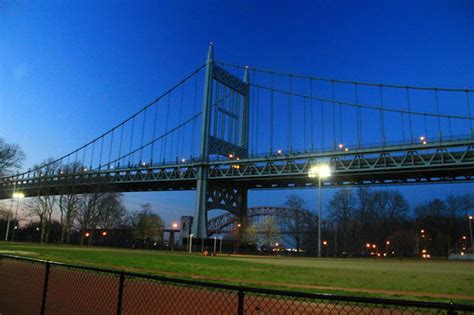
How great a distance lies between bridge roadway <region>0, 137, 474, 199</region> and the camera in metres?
59.5

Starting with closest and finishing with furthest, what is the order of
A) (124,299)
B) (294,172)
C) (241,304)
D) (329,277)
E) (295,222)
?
(241,304), (124,299), (329,277), (294,172), (295,222)

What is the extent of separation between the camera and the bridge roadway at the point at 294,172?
59.5 m

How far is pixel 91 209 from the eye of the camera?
232 ft

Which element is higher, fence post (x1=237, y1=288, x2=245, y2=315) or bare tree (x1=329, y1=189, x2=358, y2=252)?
bare tree (x1=329, y1=189, x2=358, y2=252)

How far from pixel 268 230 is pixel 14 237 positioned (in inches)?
1913

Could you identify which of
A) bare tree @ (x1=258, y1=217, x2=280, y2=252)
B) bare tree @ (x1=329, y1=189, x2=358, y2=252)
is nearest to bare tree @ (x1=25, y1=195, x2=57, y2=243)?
bare tree @ (x1=258, y1=217, x2=280, y2=252)

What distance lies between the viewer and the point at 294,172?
6938 cm

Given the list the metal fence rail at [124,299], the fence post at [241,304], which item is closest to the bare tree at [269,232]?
the metal fence rail at [124,299]

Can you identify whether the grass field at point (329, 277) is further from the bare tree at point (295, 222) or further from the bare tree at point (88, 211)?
the bare tree at point (295, 222)

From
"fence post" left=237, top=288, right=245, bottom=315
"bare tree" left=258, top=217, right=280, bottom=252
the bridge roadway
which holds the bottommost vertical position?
"fence post" left=237, top=288, right=245, bottom=315

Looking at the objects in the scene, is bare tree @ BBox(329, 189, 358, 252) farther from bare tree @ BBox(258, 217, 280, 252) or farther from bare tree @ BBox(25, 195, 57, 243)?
bare tree @ BBox(25, 195, 57, 243)

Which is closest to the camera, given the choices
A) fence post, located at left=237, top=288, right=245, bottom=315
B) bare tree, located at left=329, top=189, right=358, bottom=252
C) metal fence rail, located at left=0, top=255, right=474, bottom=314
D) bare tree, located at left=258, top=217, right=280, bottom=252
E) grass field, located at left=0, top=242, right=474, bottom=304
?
fence post, located at left=237, top=288, right=245, bottom=315

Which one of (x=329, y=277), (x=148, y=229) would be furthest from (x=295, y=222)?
(x=329, y=277)

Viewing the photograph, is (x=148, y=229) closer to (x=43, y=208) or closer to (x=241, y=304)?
(x=43, y=208)
